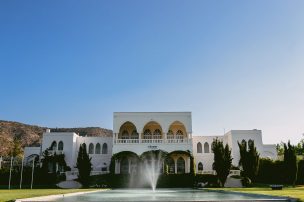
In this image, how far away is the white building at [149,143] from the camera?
4431 centimetres

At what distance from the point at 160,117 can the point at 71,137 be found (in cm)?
1368

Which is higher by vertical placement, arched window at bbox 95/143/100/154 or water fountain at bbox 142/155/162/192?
arched window at bbox 95/143/100/154

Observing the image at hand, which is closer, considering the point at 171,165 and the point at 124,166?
the point at 124,166

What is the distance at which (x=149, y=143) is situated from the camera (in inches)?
1740

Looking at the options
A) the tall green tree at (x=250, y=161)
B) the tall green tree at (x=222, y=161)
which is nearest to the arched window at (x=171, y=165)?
the tall green tree at (x=222, y=161)

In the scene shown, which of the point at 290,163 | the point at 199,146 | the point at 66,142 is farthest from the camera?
the point at 199,146

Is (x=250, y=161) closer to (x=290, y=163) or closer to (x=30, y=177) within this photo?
(x=290, y=163)

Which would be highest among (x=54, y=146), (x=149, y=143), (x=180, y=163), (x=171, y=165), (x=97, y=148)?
(x=149, y=143)

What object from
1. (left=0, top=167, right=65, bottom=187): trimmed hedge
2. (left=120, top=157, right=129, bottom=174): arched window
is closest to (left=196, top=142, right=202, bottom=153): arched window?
(left=120, top=157, right=129, bottom=174): arched window

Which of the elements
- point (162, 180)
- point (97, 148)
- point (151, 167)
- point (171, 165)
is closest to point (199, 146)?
point (171, 165)

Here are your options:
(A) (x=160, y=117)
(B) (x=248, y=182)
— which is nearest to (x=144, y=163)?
(A) (x=160, y=117)

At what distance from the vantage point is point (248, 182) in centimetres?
3550

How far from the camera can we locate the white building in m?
44.3

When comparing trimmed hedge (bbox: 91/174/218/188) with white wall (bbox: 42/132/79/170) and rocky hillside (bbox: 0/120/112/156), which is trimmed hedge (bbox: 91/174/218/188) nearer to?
white wall (bbox: 42/132/79/170)
